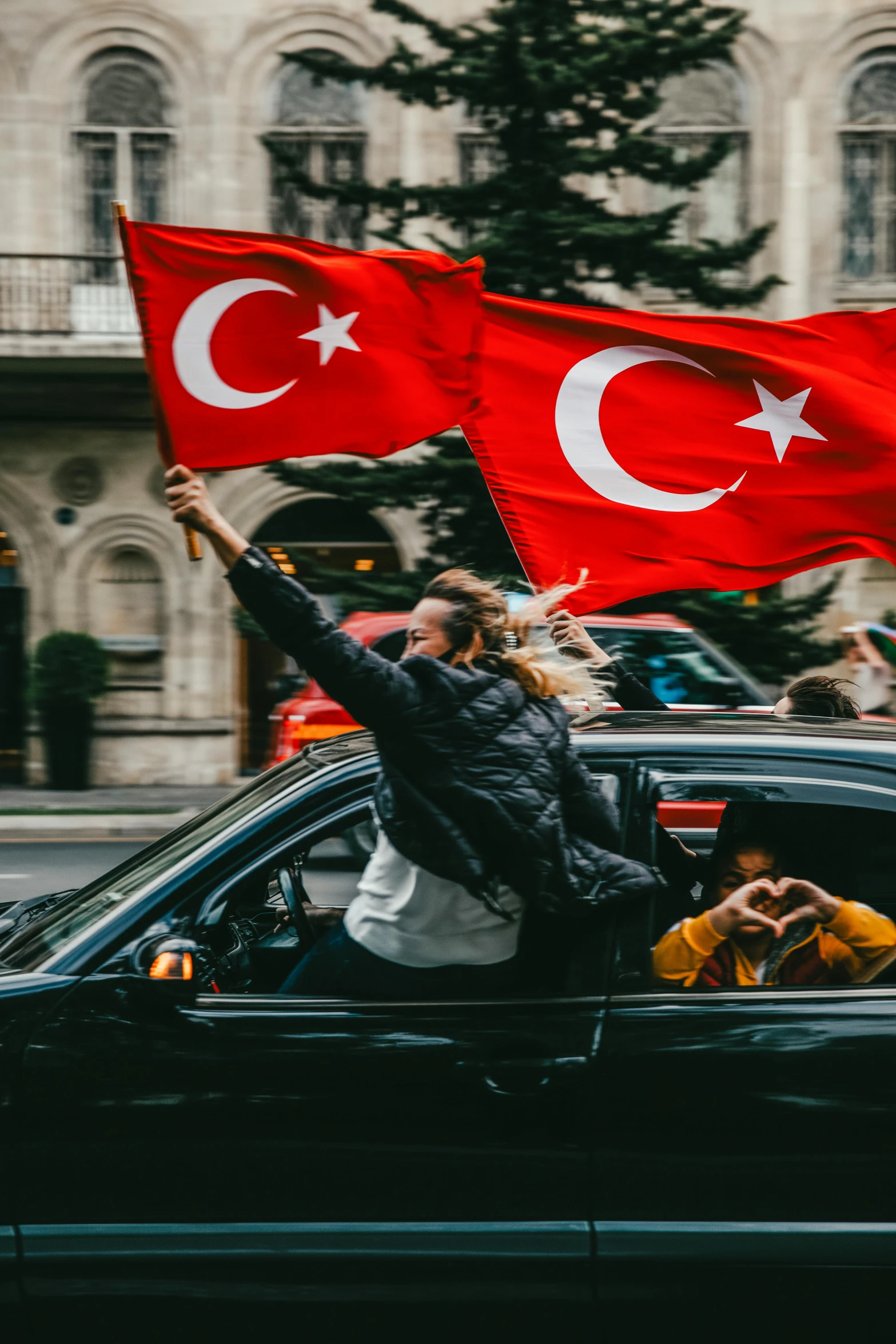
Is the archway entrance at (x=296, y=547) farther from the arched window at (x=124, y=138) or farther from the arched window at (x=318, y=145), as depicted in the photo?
the arched window at (x=124, y=138)

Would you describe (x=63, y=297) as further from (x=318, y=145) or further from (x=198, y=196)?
(x=318, y=145)

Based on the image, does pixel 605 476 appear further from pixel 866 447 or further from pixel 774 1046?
pixel 774 1046

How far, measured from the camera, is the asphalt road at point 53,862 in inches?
394

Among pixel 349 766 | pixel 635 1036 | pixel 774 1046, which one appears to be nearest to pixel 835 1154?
pixel 774 1046

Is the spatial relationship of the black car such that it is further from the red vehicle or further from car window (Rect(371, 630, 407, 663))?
car window (Rect(371, 630, 407, 663))

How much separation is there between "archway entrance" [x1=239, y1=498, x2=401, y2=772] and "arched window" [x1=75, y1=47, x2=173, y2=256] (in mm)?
4372

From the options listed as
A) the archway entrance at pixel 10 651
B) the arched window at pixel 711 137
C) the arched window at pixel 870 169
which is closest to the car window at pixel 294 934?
the archway entrance at pixel 10 651

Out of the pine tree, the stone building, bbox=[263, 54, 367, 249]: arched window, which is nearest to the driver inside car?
the pine tree

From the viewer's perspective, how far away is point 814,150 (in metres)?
18.8

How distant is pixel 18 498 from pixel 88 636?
280 cm

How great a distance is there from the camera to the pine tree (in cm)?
1302

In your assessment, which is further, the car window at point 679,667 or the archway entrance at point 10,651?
the archway entrance at point 10,651

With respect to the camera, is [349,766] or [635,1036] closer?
[635,1036]

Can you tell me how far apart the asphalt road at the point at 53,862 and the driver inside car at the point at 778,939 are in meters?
6.96
